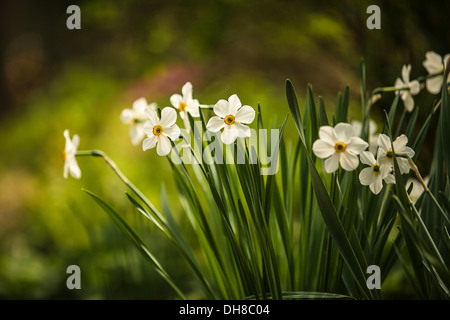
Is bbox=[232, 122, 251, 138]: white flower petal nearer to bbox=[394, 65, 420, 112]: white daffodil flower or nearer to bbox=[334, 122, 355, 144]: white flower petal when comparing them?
bbox=[334, 122, 355, 144]: white flower petal

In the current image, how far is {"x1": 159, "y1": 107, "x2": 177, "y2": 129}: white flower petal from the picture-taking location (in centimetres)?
41

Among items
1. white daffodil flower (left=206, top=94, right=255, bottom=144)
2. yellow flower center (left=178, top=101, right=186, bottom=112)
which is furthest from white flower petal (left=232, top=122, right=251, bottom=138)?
yellow flower center (left=178, top=101, right=186, bottom=112)

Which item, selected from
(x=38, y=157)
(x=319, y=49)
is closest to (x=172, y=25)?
(x=319, y=49)

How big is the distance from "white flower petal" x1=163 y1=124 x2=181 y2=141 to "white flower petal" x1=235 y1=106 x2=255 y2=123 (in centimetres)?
6

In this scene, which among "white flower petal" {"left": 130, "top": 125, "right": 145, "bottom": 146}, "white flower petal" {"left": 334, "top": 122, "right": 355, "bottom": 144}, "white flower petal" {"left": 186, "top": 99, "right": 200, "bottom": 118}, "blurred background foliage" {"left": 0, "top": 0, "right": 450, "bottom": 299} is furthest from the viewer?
"blurred background foliage" {"left": 0, "top": 0, "right": 450, "bottom": 299}

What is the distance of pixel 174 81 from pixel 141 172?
54 centimetres

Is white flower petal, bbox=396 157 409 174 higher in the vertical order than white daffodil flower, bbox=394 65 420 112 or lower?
lower

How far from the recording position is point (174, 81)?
7.15 feet

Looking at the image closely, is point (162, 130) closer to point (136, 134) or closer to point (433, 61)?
point (136, 134)

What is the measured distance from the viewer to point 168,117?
1.34 feet

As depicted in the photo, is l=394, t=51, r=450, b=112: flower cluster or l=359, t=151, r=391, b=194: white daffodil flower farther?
l=394, t=51, r=450, b=112: flower cluster

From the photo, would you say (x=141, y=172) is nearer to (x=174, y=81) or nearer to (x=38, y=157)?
(x=174, y=81)

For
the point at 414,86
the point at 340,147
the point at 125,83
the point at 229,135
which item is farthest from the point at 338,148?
the point at 125,83

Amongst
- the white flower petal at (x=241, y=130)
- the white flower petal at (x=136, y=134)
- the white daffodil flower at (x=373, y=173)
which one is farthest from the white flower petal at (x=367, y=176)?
the white flower petal at (x=136, y=134)
